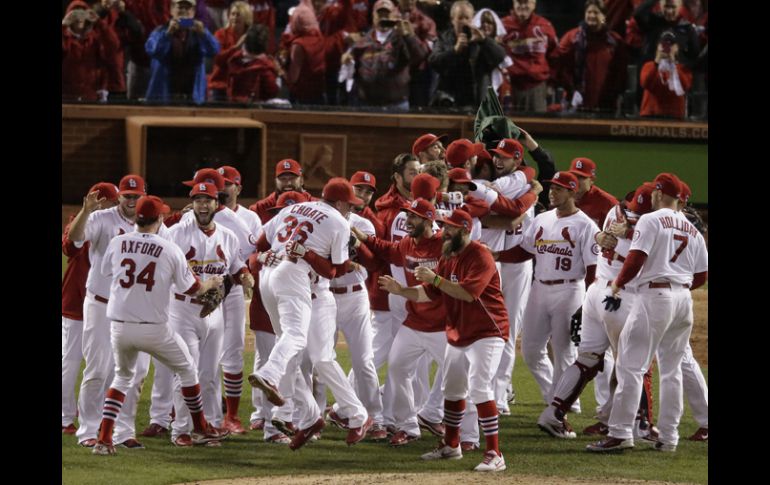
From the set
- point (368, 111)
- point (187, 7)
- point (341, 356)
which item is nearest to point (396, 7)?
point (368, 111)

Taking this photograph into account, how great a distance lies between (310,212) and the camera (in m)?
9.10

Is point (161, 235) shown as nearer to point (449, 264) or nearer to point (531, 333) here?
point (449, 264)

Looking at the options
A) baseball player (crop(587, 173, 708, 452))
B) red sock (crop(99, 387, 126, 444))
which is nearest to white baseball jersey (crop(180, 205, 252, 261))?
red sock (crop(99, 387, 126, 444))

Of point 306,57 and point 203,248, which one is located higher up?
point 306,57

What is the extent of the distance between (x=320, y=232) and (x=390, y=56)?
6.73m

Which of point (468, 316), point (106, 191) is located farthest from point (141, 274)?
point (468, 316)

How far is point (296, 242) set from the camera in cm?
901

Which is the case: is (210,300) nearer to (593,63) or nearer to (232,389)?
(232,389)

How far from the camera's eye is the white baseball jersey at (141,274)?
863 centimetres

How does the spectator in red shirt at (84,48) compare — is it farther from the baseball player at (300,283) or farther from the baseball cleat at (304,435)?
the baseball cleat at (304,435)

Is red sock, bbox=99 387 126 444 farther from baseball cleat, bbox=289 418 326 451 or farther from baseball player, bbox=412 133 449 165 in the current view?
baseball player, bbox=412 133 449 165

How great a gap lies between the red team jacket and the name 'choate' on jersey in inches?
35.2

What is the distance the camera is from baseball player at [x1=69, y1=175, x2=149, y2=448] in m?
9.14

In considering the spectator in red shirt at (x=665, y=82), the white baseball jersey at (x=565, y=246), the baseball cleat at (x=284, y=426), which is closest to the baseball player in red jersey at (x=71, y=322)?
the baseball cleat at (x=284, y=426)
